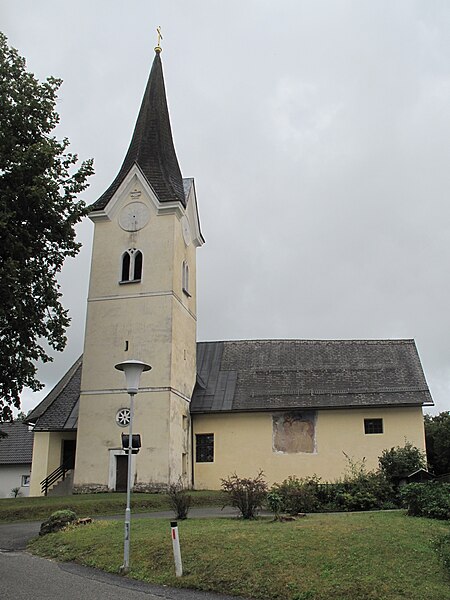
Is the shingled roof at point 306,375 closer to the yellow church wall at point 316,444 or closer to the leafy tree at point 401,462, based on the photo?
the yellow church wall at point 316,444

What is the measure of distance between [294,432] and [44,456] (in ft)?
38.8

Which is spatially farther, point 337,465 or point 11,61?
point 337,465

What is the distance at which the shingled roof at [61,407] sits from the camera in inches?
1179

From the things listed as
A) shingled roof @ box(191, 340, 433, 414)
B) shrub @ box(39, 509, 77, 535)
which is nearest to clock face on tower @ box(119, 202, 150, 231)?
shingled roof @ box(191, 340, 433, 414)

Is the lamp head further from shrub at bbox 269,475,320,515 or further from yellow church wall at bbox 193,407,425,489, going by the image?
yellow church wall at bbox 193,407,425,489

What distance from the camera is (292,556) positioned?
34.1ft

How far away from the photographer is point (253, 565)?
10250 millimetres

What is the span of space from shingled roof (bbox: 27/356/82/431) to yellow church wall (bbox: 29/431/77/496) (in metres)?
0.52

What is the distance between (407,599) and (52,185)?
55.1ft

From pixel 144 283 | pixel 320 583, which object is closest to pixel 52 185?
pixel 144 283

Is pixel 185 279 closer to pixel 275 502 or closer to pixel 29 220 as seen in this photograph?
pixel 29 220

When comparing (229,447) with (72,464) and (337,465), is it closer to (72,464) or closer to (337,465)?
(337,465)

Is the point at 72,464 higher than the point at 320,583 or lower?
higher

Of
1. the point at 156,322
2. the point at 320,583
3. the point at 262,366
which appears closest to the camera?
the point at 320,583
